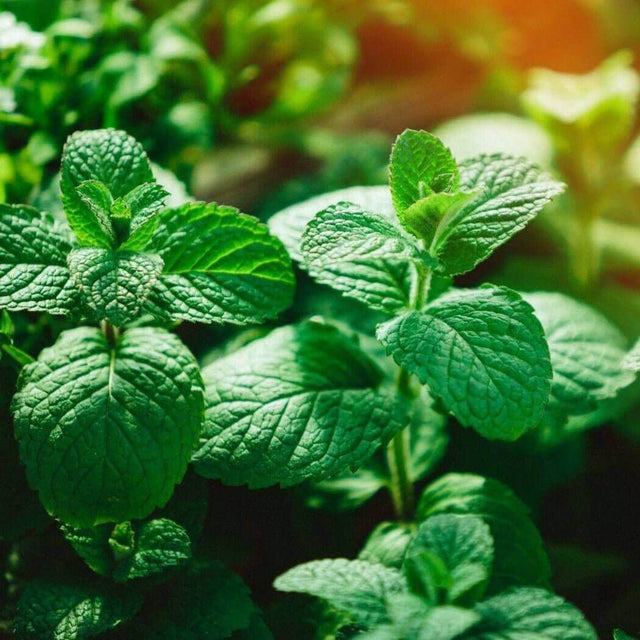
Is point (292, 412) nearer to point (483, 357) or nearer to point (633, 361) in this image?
point (483, 357)

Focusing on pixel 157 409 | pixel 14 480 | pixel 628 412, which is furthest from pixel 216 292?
pixel 628 412

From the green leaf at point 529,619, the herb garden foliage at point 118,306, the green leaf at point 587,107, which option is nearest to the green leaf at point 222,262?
the herb garden foliage at point 118,306

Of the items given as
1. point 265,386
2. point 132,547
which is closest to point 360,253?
point 265,386

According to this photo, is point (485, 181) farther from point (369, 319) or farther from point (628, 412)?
point (628, 412)

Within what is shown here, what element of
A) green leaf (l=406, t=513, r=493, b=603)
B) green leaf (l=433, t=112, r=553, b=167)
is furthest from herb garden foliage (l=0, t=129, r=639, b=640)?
green leaf (l=433, t=112, r=553, b=167)

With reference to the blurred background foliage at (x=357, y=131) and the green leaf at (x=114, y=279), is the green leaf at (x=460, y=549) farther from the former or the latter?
the green leaf at (x=114, y=279)

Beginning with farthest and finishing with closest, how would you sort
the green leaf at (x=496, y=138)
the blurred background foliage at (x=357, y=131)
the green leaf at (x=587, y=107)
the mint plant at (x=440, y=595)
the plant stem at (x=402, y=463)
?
the green leaf at (x=496, y=138)
the green leaf at (x=587, y=107)
the blurred background foliage at (x=357, y=131)
the plant stem at (x=402, y=463)
the mint plant at (x=440, y=595)
